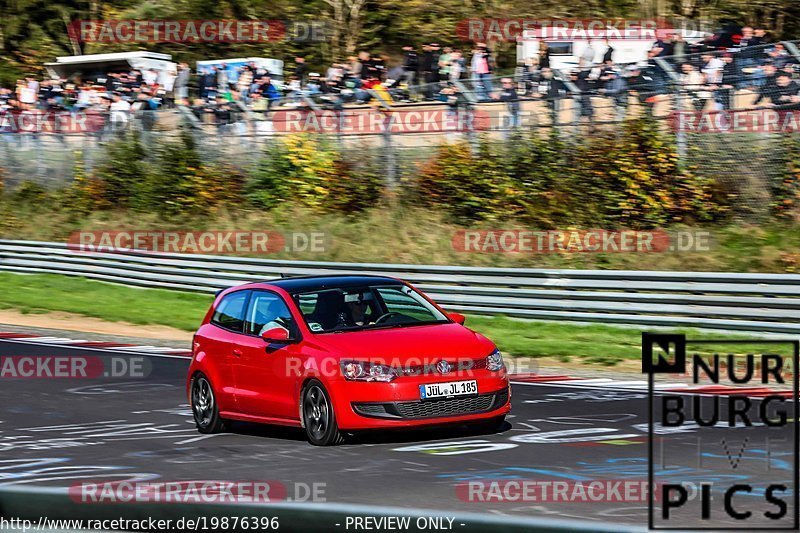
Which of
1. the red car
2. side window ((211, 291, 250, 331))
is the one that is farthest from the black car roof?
side window ((211, 291, 250, 331))

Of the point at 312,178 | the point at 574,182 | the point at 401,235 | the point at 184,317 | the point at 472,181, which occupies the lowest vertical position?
the point at 184,317

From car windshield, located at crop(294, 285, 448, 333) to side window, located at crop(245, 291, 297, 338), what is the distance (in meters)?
0.16

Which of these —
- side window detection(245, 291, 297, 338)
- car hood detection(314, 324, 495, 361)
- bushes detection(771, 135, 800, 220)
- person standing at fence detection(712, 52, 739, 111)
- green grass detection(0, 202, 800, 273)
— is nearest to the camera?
car hood detection(314, 324, 495, 361)

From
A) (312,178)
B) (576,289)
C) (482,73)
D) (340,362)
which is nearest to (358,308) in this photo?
(340,362)

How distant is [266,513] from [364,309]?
5.85 metres

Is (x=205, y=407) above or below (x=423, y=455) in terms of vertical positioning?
below

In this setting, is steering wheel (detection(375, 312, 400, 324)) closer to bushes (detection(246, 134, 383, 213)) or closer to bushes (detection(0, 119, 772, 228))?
bushes (detection(0, 119, 772, 228))

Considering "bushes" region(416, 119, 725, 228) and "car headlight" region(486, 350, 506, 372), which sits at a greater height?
"car headlight" region(486, 350, 506, 372)

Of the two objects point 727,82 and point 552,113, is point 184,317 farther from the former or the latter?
point 727,82

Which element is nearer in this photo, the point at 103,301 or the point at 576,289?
the point at 576,289

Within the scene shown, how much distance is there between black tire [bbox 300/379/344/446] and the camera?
10094 mm

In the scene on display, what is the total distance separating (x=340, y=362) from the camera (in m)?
10.0

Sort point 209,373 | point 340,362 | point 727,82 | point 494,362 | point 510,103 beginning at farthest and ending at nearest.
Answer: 1. point 510,103
2. point 727,82
3. point 209,373
4. point 494,362
5. point 340,362

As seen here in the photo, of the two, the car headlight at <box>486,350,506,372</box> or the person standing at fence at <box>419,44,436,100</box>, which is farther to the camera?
the person standing at fence at <box>419,44,436,100</box>
